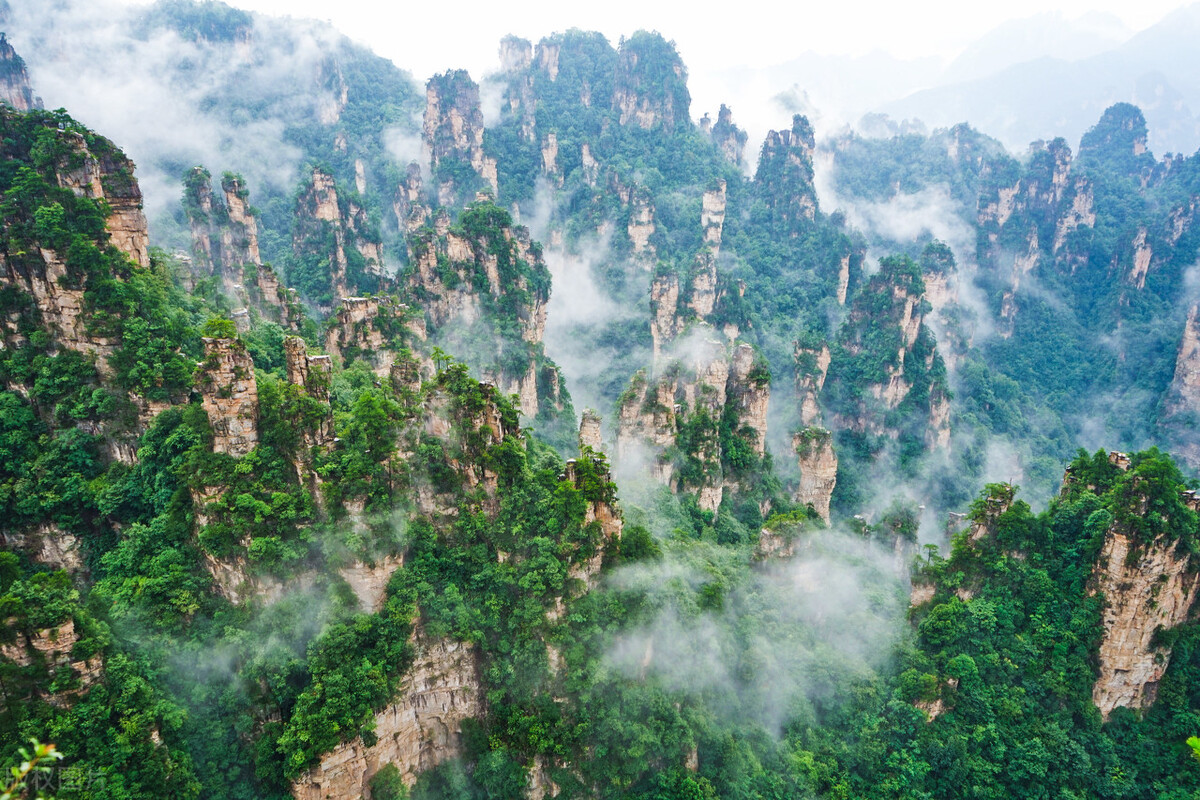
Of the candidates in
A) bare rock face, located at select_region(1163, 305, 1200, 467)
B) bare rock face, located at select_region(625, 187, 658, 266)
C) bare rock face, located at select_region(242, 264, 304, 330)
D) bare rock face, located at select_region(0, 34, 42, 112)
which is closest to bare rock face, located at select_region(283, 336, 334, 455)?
bare rock face, located at select_region(242, 264, 304, 330)

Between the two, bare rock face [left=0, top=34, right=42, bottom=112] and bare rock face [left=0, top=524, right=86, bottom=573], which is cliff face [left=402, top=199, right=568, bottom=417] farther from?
bare rock face [left=0, top=524, right=86, bottom=573]

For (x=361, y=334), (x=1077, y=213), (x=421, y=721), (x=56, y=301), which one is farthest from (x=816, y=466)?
(x=1077, y=213)

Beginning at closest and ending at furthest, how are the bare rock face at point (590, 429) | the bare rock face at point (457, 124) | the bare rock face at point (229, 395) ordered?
the bare rock face at point (229, 395)
the bare rock face at point (590, 429)
the bare rock face at point (457, 124)

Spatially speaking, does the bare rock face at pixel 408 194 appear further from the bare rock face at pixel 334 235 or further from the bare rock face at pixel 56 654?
the bare rock face at pixel 56 654

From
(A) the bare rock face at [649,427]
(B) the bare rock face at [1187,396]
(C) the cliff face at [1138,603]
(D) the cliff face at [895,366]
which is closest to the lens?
(C) the cliff face at [1138,603]

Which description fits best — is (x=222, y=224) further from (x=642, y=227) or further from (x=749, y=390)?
(x=642, y=227)

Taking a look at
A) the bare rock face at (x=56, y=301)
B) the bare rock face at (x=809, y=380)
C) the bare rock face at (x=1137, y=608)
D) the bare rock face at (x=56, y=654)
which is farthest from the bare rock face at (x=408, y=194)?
the bare rock face at (x=1137, y=608)

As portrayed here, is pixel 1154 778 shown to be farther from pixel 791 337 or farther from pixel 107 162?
pixel 791 337
